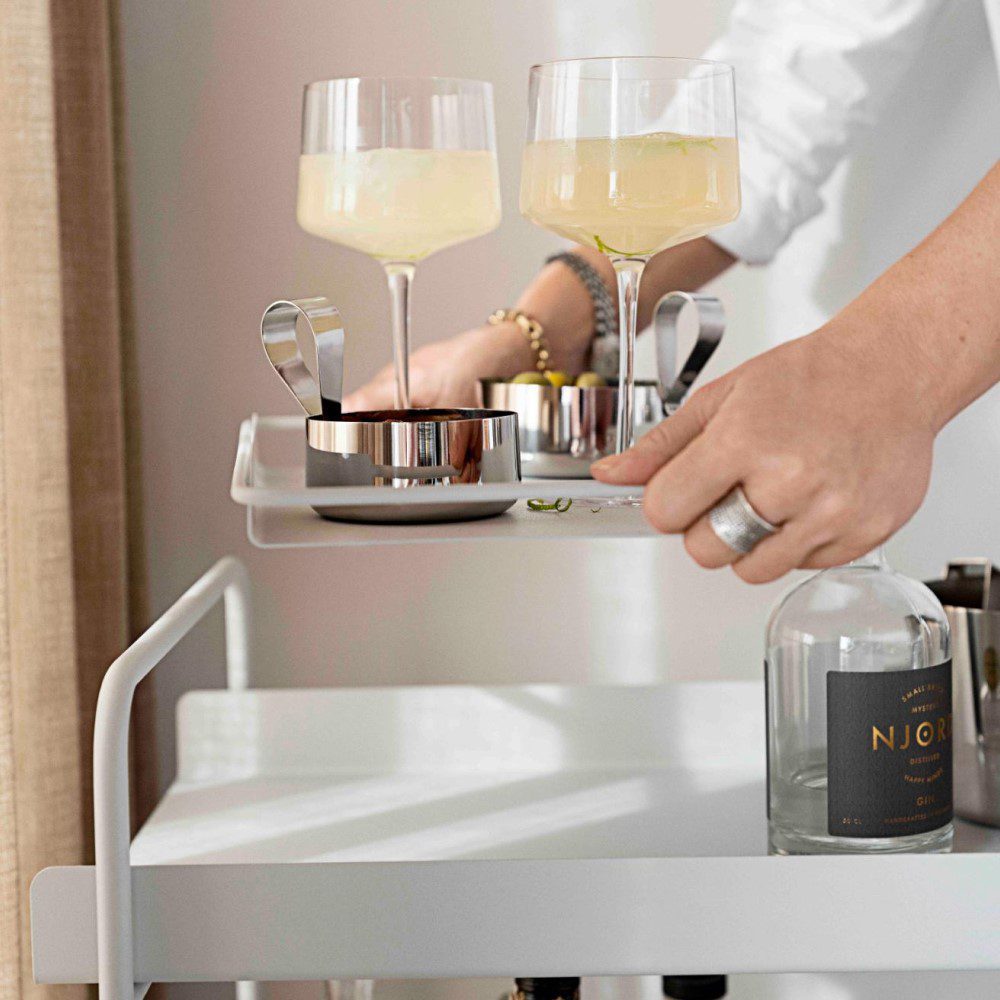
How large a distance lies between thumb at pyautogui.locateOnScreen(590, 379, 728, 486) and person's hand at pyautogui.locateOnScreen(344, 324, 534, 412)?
0.48 meters

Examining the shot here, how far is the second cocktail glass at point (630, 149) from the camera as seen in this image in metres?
0.73

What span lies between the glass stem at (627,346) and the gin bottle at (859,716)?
0.15 m

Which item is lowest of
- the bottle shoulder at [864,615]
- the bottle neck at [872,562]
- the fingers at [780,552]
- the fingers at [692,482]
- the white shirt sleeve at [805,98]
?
the bottle shoulder at [864,615]

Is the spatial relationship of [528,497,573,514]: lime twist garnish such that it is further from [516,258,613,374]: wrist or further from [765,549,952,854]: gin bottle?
[516,258,613,374]: wrist

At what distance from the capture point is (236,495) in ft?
1.97

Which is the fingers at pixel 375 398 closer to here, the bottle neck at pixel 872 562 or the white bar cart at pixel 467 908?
the white bar cart at pixel 467 908

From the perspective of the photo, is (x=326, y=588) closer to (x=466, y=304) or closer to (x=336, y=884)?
(x=466, y=304)

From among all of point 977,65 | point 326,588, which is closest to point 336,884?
point 326,588

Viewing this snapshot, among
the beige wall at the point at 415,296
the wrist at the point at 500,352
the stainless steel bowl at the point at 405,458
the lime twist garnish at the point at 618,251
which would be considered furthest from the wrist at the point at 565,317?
the stainless steel bowl at the point at 405,458

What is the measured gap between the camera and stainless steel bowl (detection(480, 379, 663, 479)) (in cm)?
97

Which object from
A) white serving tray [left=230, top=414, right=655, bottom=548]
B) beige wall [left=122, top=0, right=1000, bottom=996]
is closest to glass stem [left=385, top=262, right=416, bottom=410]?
white serving tray [left=230, top=414, right=655, bottom=548]

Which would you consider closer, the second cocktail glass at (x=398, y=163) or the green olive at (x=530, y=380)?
the second cocktail glass at (x=398, y=163)

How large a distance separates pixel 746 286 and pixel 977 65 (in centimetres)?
31

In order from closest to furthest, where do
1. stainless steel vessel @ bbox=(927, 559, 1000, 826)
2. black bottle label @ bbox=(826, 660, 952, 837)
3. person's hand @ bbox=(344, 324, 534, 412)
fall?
1. black bottle label @ bbox=(826, 660, 952, 837)
2. stainless steel vessel @ bbox=(927, 559, 1000, 826)
3. person's hand @ bbox=(344, 324, 534, 412)
